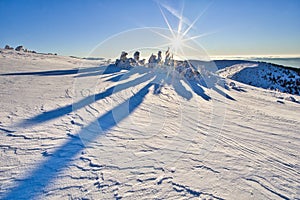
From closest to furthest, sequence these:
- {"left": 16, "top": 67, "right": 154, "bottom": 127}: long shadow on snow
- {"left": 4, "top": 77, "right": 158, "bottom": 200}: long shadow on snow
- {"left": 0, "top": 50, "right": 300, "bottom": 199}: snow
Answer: {"left": 4, "top": 77, "right": 158, "bottom": 200}: long shadow on snow, {"left": 0, "top": 50, "right": 300, "bottom": 199}: snow, {"left": 16, "top": 67, "right": 154, "bottom": 127}: long shadow on snow

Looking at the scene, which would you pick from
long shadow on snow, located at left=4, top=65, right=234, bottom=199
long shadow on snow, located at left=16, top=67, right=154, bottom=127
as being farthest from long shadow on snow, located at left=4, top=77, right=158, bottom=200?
long shadow on snow, located at left=16, top=67, right=154, bottom=127

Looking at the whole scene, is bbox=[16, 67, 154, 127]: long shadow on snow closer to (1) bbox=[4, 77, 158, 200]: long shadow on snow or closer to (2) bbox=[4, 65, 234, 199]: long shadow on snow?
(2) bbox=[4, 65, 234, 199]: long shadow on snow

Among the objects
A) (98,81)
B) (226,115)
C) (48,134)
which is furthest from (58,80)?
(226,115)

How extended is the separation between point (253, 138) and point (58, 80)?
15.3 feet

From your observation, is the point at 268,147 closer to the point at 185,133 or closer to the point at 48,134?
the point at 185,133

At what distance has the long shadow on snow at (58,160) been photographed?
1831 mm

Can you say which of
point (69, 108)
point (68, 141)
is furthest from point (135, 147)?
point (69, 108)

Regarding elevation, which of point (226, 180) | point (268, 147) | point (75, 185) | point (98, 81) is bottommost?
point (75, 185)

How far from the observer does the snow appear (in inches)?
79.1

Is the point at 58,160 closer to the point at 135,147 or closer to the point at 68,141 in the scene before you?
the point at 68,141

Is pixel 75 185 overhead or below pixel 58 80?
below

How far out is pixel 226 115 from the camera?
4.58 meters

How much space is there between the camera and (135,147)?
2.75m

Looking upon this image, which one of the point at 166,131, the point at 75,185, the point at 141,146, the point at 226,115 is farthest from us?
the point at 226,115
